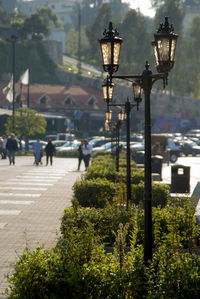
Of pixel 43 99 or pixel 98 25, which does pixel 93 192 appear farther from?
pixel 98 25

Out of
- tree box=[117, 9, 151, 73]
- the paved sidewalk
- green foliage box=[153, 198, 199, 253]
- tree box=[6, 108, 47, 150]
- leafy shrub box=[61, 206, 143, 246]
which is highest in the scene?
tree box=[117, 9, 151, 73]

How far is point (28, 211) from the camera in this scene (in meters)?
13.5

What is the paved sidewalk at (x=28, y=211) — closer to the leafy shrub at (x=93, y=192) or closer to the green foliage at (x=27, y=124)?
the leafy shrub at (x=93, y=192)

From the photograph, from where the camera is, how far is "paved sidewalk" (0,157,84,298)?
367 inches

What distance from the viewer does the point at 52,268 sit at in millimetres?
5652

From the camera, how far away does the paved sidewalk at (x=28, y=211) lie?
933 cm

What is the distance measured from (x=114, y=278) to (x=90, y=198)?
667 centimetres

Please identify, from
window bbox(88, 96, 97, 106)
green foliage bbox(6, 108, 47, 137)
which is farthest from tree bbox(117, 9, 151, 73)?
green foliage bbox(6, 108, 47, 137)

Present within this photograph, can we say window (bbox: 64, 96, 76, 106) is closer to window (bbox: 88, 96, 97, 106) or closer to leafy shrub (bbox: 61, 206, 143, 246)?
window (bbox: 88, 96, 97, 106)

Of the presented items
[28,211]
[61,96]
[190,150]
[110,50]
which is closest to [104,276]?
[110,50]

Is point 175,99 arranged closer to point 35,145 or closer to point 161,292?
point 35,145

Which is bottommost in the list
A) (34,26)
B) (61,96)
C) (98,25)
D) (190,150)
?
(190,150)

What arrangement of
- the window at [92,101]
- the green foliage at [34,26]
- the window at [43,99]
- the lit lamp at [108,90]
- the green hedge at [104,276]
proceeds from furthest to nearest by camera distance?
1. the green foliage at [34,26]
2. the window at [92,101]
3. the window at [43,99]
4. the lit lamp at [108,90]
5. the green hedge at [104,276]

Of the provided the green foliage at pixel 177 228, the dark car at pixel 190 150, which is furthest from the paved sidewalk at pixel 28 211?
the dark car at pixel 190 150
